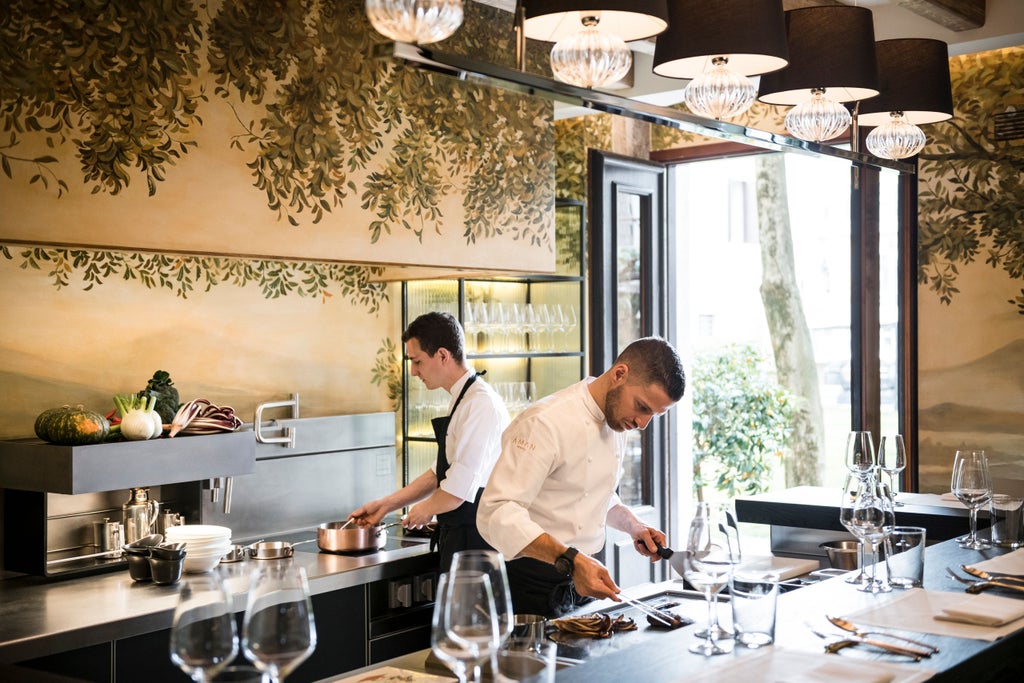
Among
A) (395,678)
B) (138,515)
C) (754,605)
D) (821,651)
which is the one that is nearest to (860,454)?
(821,651)

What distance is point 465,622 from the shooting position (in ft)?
5.11

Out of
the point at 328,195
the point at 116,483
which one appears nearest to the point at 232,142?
the point at 328,195

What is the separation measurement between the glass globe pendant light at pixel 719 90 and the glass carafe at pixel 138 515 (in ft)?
7.61

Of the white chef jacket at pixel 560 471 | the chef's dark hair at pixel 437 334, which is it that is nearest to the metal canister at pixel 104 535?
the chef's dark hair at pixel 437 334

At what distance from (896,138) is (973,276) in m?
1.61

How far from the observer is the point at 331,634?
A: 154 inches

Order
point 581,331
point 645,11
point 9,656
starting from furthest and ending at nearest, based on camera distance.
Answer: point 581,331 → point 9,656 → point 645,11

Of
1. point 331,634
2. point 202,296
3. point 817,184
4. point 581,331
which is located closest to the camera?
point 331,634

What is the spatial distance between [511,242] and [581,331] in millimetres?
1204

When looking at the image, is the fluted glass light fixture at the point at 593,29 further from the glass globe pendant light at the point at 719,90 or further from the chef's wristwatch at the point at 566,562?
the chef's wristwatch at the point at 566,562

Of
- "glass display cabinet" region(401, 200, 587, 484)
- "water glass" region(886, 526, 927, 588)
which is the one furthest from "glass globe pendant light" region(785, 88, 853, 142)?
"glass display cabinet" region(401, 200, 587, 484)

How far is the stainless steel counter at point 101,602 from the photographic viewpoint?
9.79 feet

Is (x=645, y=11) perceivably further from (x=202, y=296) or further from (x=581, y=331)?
(x=581, y=331)

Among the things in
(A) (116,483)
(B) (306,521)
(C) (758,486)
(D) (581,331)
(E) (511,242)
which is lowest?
(C) (758,486)
